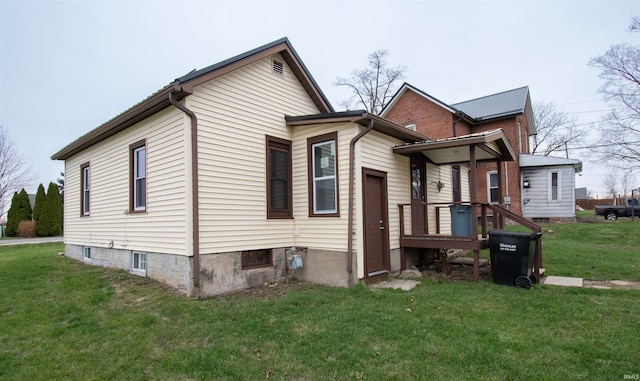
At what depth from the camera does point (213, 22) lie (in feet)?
42.5

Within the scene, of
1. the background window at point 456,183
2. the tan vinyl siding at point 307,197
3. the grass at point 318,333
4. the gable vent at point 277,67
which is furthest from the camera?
the background window at point 456,183

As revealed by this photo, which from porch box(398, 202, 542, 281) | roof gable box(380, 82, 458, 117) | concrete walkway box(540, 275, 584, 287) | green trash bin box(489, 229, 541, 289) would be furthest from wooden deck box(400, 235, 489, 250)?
roof gable box(380, 82, 458, 117)

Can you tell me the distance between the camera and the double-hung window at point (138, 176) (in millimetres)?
7809

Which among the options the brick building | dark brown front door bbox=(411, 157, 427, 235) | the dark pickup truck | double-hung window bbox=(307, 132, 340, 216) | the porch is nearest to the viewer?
the porch

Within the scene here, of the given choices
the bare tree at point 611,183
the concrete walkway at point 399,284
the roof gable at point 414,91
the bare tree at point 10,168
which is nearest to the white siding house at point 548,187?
the roof gable at point 414,91

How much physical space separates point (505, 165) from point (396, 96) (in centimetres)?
674

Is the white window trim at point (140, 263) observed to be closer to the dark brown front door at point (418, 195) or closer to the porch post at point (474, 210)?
the dark brown front door at point (418, 195)

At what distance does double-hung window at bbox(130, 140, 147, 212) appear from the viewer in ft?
25.6

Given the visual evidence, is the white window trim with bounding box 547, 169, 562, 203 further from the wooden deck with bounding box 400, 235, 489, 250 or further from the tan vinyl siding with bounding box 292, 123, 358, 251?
the tan vinyl siding with bounding box 292, 123, 358, 251

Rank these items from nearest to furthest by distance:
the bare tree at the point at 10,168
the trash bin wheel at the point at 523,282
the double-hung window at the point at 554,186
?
the trash bin wheel at the point at 523,282
the double-hung window at the point at 554,186
the bare tree at the point at 10,168

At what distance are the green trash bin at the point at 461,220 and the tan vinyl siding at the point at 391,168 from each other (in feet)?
3.92

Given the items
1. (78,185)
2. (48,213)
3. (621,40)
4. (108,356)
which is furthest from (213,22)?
(621,40)

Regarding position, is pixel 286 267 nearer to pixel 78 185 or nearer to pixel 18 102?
pixel 78 185

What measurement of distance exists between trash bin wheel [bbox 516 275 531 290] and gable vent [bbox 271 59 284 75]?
21.9ft
